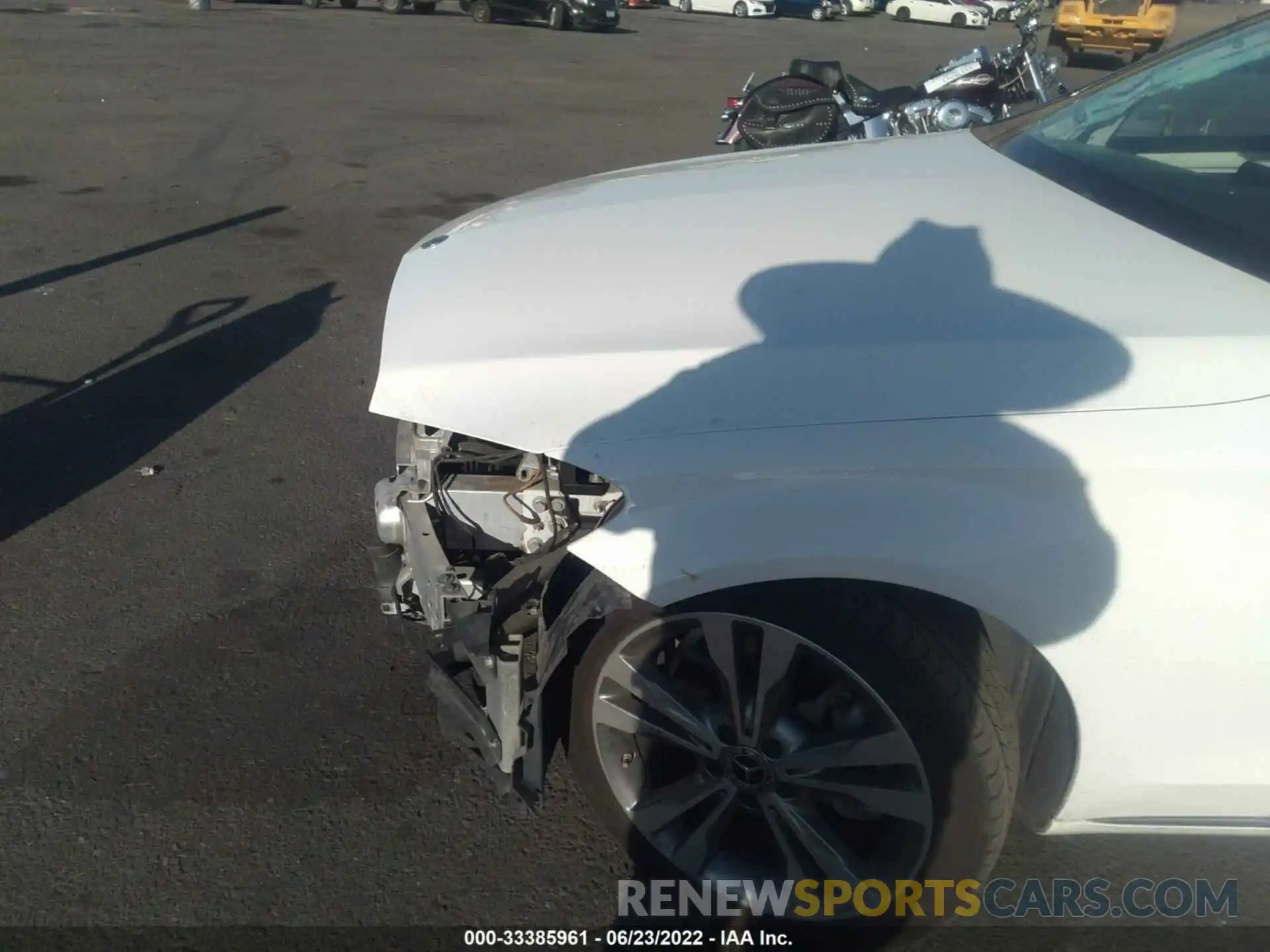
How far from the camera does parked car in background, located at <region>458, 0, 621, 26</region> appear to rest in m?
24.2

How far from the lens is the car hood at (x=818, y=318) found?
1986 millimetres

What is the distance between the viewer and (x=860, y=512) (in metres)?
2.01

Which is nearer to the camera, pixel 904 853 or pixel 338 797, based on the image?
pixel 904 853

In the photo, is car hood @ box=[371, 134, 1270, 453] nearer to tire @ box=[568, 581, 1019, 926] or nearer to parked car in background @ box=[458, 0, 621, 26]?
tire @ box=[568, 581, 1019, 926]

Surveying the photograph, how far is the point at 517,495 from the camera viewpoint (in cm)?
249

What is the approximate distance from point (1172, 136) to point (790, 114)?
4886 millimetres

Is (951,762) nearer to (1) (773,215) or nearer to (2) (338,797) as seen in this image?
(1) (773,215)

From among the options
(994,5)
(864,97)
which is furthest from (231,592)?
(994,5)

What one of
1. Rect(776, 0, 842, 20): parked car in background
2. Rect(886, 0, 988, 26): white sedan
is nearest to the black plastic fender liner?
Rect(776, 0, 842, 20): parked car in background

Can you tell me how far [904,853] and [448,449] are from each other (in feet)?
4.56

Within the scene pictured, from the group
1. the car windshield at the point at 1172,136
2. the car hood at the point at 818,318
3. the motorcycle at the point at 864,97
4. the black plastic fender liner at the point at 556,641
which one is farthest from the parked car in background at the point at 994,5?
the black plastic fender liner at the point at 556,641

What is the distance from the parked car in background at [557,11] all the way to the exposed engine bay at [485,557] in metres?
23.9

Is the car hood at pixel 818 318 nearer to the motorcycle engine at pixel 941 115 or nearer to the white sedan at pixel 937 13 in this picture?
the motorcycle engine at pixel 941 115

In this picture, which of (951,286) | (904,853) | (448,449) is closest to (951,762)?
(904,853)
